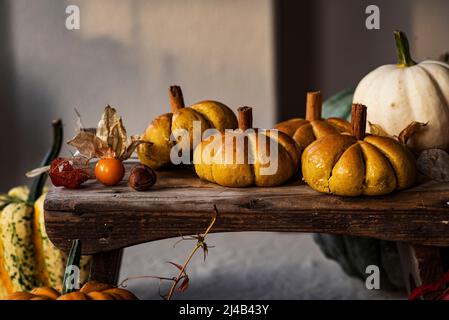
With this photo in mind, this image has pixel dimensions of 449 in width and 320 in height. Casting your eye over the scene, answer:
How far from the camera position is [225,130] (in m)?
1.54

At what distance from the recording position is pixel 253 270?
2.49 m

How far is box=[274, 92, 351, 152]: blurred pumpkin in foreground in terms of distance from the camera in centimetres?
160

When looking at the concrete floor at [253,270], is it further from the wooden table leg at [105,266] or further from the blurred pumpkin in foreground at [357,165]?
the blurred pumpkin in foreground at [357,165]

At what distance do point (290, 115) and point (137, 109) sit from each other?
2.08ft

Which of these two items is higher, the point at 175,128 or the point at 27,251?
the point at 175,128

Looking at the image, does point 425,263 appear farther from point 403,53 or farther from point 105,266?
point 105,266

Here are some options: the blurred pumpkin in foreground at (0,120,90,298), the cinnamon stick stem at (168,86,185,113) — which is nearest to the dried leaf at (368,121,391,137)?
the cinnamon stick stem at (168,86,185,113)

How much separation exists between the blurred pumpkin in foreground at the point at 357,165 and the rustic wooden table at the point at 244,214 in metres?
0.03

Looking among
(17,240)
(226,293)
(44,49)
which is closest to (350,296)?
(226,293)

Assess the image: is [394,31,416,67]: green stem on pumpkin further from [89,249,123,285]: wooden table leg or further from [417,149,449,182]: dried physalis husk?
[89,249,123,285]: wooden table leg

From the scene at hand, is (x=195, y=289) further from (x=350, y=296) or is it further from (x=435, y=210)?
(x=435, y=210)

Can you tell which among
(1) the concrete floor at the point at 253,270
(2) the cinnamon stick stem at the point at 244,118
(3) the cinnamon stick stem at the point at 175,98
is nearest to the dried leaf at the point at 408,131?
(2) the cinnamon stick stem at the point at 244,118

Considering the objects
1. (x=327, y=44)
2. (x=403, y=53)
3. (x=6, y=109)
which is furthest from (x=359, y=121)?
(x=6, y=109)

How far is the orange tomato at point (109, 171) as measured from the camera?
1.50m
